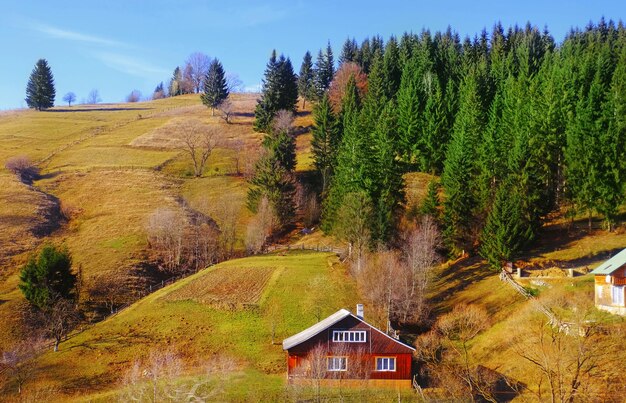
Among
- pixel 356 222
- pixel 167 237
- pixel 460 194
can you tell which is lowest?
pixel 167 237

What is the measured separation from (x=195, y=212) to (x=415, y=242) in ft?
117

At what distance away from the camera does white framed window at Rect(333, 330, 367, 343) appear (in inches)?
1570

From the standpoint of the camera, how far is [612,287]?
125ft

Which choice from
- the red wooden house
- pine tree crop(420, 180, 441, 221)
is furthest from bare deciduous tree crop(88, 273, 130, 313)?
pine tree crop(420, 180, 441, 221)

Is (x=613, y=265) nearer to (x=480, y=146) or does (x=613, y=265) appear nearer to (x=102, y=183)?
(x=480, y=146)

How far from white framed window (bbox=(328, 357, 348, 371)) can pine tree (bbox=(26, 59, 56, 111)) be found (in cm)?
12593

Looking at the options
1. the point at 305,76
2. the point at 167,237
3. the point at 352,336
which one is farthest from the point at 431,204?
the point at 305,76

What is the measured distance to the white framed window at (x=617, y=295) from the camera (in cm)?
3778

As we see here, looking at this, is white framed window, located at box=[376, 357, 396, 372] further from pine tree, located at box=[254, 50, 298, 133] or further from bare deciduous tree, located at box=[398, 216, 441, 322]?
pine tree, located at box=[254, 50, 298, 133]

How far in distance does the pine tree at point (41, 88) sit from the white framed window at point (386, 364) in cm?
12770

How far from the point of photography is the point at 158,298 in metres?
53.0

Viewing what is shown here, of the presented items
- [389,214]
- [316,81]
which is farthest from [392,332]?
[316,81]

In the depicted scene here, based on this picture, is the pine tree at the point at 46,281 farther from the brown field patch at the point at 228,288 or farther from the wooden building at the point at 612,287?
the wooden building at the point at 612,287

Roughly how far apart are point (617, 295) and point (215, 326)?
29766 millimetres
